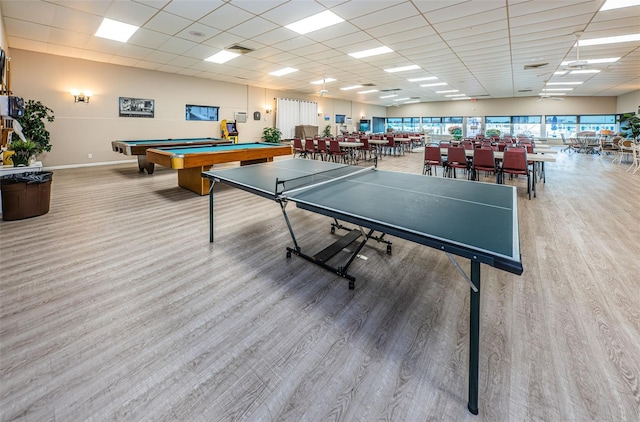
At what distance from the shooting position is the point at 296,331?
1.88 m

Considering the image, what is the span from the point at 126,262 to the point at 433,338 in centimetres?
277

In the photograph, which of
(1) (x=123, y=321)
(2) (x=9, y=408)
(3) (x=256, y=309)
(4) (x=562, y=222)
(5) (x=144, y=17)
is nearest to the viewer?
(2) (x=9, y=408)

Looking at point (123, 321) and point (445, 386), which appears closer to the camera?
point (445, 386)

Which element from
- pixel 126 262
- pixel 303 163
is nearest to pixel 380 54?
pixel 303 163

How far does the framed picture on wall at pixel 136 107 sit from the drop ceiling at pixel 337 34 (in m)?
1.09

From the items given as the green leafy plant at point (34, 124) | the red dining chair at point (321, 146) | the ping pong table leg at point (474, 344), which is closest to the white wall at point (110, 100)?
the green leafy plant at point (34, 124)

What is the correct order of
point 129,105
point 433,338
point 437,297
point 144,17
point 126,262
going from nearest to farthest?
1. point 433,338
2. point 437,297
3. point 126,262
4. point 144,17
5. point 129,105

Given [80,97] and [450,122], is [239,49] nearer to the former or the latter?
[80,97]

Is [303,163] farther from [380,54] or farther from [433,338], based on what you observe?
[380,54]

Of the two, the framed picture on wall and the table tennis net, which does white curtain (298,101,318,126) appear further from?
the table tennis net

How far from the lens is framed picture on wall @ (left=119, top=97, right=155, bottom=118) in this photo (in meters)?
9.12

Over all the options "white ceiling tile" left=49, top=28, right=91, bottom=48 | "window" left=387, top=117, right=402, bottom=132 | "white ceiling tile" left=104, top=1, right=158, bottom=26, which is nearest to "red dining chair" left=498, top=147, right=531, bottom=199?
"white ceiling tile" left=104, top=1, right=158, bottom=26

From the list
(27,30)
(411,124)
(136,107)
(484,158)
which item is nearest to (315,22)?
(484,158)

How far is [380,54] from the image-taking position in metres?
7.38
